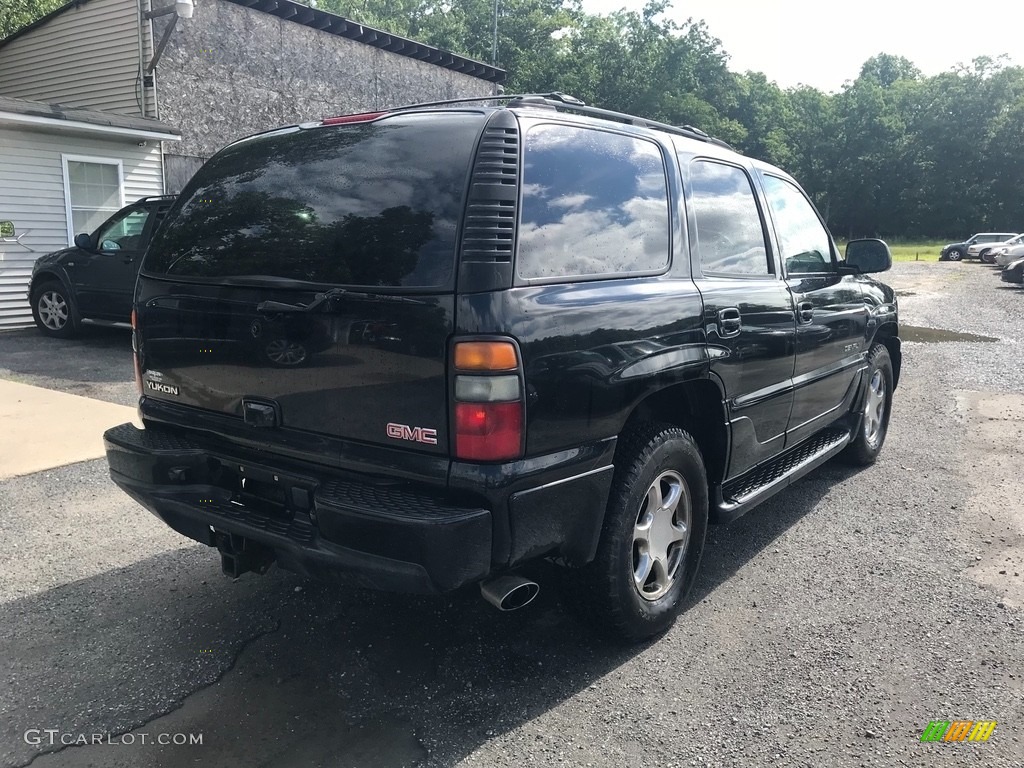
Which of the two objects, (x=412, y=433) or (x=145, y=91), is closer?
(x=412, y=433)

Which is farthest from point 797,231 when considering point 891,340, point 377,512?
point 377,512

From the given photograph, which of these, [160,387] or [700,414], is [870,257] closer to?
[700,414]

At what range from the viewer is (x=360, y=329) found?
2670 millimetres

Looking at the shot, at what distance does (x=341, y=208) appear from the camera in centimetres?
284

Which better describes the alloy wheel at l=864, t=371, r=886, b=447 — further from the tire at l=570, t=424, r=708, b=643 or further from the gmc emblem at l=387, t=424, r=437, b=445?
the gmc emblem at l=387, t=424, r=437, b=445

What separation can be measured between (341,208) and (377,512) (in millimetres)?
1073

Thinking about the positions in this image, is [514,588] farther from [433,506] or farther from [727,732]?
[727,732]

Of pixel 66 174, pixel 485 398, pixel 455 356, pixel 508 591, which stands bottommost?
pixel 508 591

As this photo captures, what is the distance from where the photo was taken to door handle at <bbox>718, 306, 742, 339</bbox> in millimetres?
3484

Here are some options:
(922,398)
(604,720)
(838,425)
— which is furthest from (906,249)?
(604,720)

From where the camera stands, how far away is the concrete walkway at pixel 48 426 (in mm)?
5543

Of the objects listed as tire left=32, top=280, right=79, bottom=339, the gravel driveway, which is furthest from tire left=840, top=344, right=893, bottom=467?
tire left=32, top=280, right=79, bottom=339

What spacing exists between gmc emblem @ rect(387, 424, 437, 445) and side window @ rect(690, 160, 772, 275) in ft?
5.22

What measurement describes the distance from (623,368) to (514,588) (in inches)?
33.8
